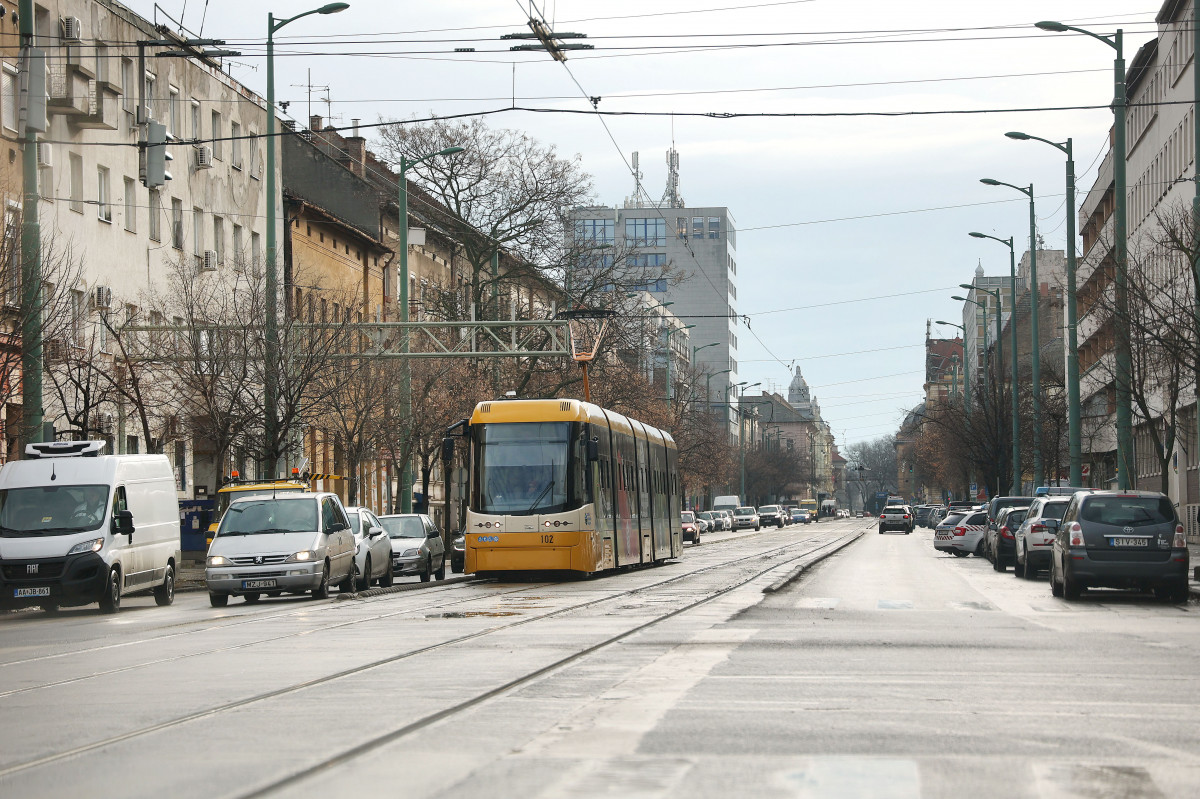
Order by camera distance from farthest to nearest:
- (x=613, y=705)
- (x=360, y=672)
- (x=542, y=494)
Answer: (x=542, y=494), (x=360, y=672), (x=613, y=705)

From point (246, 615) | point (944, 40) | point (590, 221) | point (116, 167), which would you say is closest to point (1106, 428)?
point (116, 167)

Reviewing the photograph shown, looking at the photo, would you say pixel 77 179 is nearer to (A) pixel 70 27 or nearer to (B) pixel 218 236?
(A) pixel 70 27

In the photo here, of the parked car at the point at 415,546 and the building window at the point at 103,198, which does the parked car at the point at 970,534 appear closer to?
the parked car at the point at 415,546

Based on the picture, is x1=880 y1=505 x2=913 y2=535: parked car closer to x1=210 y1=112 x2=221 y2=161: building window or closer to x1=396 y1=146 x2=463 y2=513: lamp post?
x1=210 y1=112 x2=221 y2=161: building window

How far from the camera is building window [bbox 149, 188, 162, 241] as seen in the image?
155 feet

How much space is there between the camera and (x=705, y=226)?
577 ft

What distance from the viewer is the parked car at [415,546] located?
1382 inches

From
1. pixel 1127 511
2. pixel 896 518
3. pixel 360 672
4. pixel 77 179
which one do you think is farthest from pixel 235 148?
pixel 896 518

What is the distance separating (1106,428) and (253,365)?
47421mm

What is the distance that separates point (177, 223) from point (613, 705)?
40.8m

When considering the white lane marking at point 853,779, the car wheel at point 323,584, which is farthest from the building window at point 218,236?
the white lane marking at point 853,779

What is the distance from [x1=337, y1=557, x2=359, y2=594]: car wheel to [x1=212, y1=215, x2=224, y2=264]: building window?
25413 mm

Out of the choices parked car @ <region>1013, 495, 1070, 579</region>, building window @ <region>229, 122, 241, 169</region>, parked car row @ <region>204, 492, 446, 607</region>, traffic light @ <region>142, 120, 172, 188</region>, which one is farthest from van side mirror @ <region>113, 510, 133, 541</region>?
building window @ <region>229, 122, 241, 169</region>

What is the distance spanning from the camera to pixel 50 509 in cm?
2538
